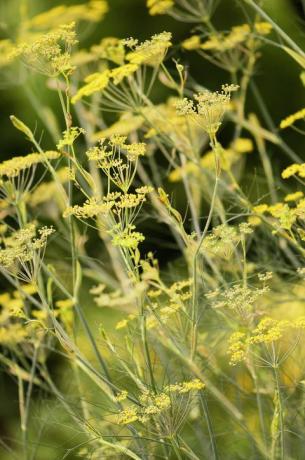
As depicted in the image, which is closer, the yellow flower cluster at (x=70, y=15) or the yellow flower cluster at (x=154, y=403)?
the yellow flower cluster at (x=154, y=403)

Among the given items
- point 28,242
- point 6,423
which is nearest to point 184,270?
point 6,423

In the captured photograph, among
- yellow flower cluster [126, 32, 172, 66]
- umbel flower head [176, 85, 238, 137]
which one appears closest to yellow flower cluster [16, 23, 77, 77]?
yellow flower cluster [126, 32, 172, 66]

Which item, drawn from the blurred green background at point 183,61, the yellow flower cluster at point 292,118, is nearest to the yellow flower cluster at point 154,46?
the yellow flower cluster at point 292,118

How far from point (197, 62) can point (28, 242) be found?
18.2 feet

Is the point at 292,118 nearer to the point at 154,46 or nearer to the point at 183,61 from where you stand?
the point at 154,46

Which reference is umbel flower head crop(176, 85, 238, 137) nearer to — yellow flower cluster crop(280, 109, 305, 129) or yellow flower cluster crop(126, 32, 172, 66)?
yellow flower cluster crop(126, 32, 172, 66)

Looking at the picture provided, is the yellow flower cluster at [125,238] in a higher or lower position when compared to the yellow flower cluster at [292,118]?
higher

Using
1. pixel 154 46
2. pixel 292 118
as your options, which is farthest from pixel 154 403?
pixel 292 118

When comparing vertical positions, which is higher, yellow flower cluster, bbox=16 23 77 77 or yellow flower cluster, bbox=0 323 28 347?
yellow flower cluster, bbox=16 23 77 77

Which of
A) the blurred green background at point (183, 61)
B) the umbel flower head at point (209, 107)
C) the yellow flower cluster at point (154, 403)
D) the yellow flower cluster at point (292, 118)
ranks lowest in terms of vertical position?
the blurred green background at point (183, 61)

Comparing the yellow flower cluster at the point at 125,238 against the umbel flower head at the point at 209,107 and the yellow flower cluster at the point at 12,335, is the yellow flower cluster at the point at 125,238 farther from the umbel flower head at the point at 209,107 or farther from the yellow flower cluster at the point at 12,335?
the yellow flower cluster at the point at 12,335

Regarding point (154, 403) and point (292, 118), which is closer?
point (154, 403)

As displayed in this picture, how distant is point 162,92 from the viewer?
24.8ft

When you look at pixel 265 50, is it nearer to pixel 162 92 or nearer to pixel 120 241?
pixel 162 92
